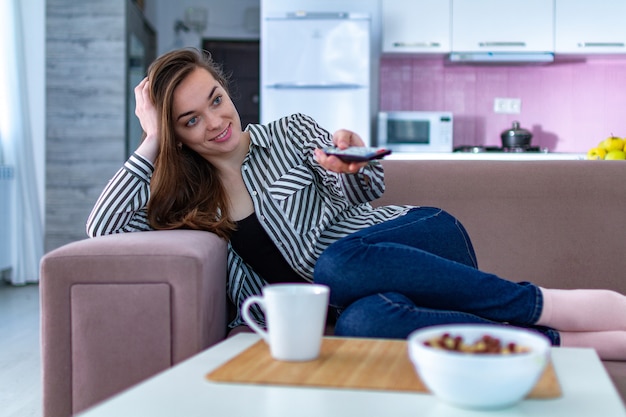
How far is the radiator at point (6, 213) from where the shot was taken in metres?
4.78

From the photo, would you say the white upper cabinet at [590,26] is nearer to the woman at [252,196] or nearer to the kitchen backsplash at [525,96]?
the kitchen backsplash at [525,96]

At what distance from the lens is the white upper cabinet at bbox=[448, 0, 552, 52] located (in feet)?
15.9

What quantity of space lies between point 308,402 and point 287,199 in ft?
3.18

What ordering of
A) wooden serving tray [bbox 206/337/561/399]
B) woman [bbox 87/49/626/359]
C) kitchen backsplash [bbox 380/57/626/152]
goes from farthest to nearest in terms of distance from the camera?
1. kitchen backsplash [bbox 380/57/626/152]
2. woman [bbox 87/49/626/359]
3. wooden serving tray [bbox 206/337/561/399]

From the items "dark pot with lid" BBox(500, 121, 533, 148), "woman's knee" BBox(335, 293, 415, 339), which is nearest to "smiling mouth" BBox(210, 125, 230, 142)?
"woman's knee" BBox(335, 293, 415, 339)

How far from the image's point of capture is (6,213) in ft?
16.0

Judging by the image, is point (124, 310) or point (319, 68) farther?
point (319, 68)

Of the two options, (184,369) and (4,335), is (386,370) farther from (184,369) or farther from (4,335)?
(4,335)

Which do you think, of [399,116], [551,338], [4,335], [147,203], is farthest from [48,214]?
[551,338]

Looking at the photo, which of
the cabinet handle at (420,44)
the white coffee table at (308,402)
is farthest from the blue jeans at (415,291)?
the cabinet handle at (420,44)

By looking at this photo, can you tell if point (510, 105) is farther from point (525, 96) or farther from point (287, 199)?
point (287, 199)

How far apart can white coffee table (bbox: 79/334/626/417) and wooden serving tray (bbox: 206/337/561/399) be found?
0.05ft

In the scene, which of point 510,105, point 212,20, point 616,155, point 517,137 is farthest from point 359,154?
point 212,20

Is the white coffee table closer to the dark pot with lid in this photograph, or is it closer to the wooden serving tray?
the wooden serving tray
